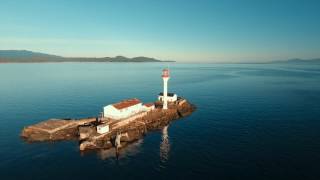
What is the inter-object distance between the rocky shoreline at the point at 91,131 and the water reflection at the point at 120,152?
1105mm

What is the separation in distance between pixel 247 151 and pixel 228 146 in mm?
3682

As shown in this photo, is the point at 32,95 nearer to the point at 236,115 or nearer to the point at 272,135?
the point at 236,115

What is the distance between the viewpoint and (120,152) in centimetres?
4719

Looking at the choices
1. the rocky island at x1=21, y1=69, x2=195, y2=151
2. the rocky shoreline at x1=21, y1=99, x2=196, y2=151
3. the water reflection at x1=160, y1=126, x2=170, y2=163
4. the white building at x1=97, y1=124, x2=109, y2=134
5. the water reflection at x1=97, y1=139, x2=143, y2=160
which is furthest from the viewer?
the white building at x1=97, y1=124, x2=109, y2=134

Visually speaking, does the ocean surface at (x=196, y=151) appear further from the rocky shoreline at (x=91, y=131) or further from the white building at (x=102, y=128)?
the white building at (x=102, y=128)

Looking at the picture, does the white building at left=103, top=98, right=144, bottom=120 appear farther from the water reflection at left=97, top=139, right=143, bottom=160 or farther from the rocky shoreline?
the water reflection at left=97, top=139, right=143, bottom=160

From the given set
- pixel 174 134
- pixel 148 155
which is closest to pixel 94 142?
pixel 148 155

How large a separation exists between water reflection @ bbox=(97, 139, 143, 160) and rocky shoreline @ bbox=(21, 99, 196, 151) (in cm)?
111

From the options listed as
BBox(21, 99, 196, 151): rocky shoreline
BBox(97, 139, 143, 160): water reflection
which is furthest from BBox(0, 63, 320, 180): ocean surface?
BBox(21, 99, 196, 151): rocky shoreline

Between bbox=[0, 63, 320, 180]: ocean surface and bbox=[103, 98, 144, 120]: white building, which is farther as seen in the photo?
bbox=[103, 98, 144, 120]: white building

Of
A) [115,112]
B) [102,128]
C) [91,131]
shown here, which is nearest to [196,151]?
[102,128]

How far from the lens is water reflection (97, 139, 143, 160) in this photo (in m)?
45.4

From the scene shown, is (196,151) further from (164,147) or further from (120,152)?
(120,152)

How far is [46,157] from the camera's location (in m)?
44.7
